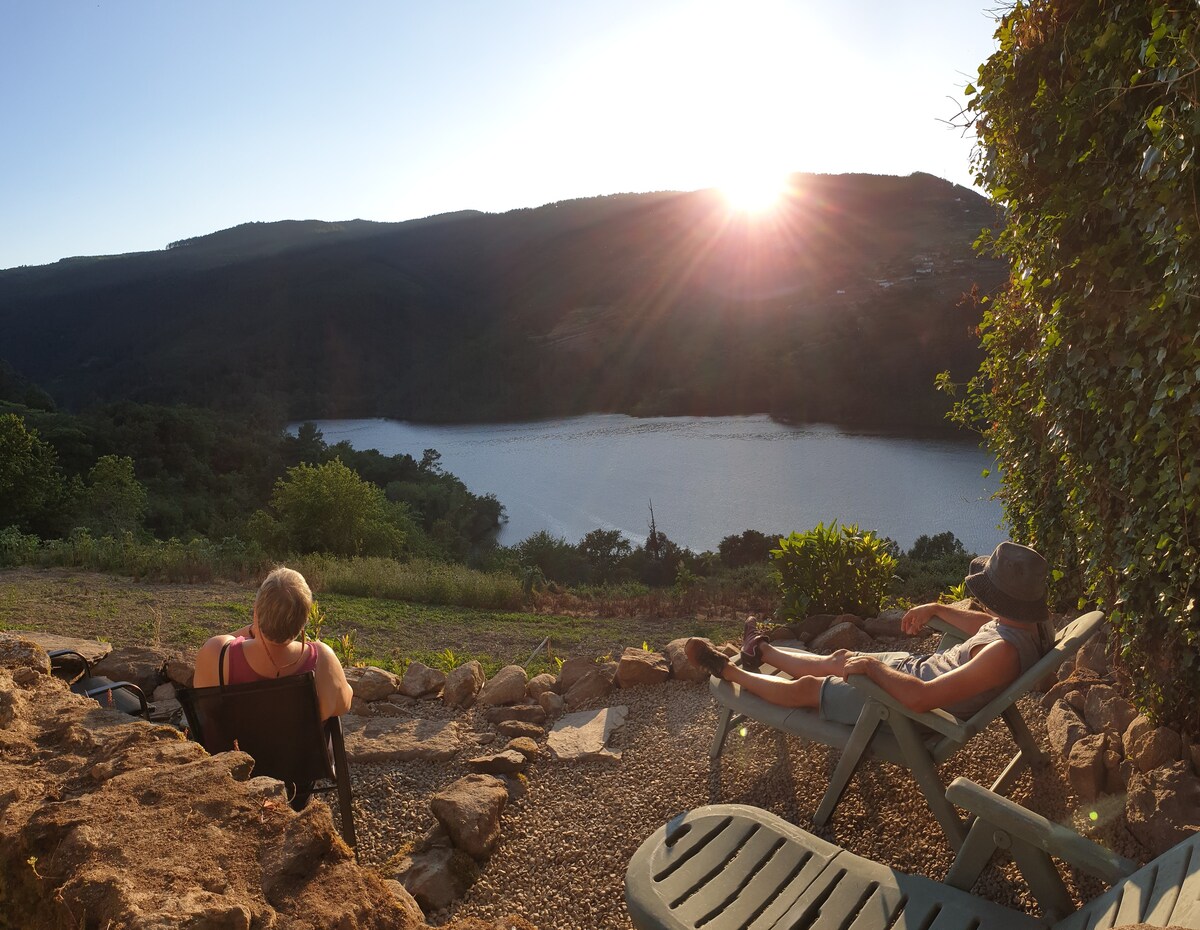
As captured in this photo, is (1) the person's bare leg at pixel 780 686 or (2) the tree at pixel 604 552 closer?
(1) the person's bare leg at pixel 780 686

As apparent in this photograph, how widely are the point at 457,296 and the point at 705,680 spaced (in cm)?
5206

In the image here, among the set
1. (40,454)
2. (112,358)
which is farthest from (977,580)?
(112,358)

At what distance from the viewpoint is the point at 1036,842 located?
1.62 meters

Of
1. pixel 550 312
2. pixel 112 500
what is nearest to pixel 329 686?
pixel 112 500

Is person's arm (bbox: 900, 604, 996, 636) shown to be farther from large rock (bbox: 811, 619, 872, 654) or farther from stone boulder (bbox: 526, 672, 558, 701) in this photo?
stone boulder (bbox: 526, 672, 558, 701)

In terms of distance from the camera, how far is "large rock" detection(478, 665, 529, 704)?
3.94m

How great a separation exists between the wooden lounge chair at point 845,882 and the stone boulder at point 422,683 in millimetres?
2400

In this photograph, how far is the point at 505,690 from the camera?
3.95 metres

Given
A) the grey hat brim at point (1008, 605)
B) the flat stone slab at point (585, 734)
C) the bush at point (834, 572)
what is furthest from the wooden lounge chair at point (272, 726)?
the bush at point (834, 572)

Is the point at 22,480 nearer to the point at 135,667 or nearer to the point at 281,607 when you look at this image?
the point at 135,667

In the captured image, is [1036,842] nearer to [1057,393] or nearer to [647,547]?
[1057,393]

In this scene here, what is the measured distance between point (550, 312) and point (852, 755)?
142 feet

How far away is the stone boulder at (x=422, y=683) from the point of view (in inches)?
163

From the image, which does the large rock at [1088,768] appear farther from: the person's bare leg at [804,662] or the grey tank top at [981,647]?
the person's bare leg at [804,662]
